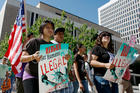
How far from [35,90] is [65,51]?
62 cm

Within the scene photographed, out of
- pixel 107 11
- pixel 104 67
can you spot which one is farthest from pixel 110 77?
pixel 107 11

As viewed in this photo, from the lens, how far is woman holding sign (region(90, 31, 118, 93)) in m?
2.27

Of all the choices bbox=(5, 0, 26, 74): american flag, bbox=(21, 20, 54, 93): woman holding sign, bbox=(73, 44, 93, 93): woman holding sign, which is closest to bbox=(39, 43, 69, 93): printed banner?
bbox=(21, 20, 54, 93): woman holding sign

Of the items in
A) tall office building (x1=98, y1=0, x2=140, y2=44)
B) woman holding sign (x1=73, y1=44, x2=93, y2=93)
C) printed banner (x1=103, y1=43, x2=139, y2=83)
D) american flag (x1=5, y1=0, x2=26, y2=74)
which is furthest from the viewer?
tall office building (x1=98, y1=0, x2=140, y2=44)

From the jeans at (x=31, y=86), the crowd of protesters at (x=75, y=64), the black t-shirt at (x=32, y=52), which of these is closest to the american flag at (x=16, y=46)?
the crowd of protesters at (x=75, y=64)

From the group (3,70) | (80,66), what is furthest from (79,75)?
(3,70)

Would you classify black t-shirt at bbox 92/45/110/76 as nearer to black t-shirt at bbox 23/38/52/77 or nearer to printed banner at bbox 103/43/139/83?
printed banner at bbox 103/43/139/83

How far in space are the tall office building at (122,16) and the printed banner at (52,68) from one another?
97.3 m

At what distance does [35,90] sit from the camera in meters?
1.88

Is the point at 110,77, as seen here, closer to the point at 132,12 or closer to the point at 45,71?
the point at 45,71

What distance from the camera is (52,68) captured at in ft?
6.03

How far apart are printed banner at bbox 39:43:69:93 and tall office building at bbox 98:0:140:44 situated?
9729cm

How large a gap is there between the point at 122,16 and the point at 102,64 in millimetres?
109110

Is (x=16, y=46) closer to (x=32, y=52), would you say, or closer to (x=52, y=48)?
(x=32, y=52)
